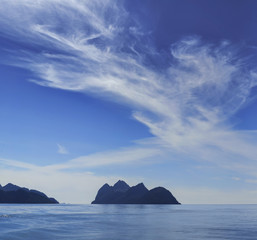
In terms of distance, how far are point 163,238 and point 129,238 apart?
6931 millimetres

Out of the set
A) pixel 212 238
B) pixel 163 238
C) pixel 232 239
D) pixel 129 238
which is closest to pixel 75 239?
pixel 129 238

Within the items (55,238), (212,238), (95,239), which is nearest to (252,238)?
(212,238)

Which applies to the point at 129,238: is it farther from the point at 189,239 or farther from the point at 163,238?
the point at 189,239

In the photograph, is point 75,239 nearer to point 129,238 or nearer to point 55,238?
point 55,238

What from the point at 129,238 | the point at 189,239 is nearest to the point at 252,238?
the point at 189,239

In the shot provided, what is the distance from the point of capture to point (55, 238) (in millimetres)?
53875

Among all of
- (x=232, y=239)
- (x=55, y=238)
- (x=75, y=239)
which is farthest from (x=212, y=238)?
(x=55, y=238)

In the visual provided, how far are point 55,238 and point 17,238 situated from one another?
7846mm

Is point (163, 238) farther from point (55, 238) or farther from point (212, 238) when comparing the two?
point (55, 238)

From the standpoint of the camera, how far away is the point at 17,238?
176 feet

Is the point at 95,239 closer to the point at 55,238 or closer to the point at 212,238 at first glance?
the point at 55,238

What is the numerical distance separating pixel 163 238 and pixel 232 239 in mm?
13754

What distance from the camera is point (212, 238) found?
5272 cm

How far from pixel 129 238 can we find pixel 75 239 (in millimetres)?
10969
